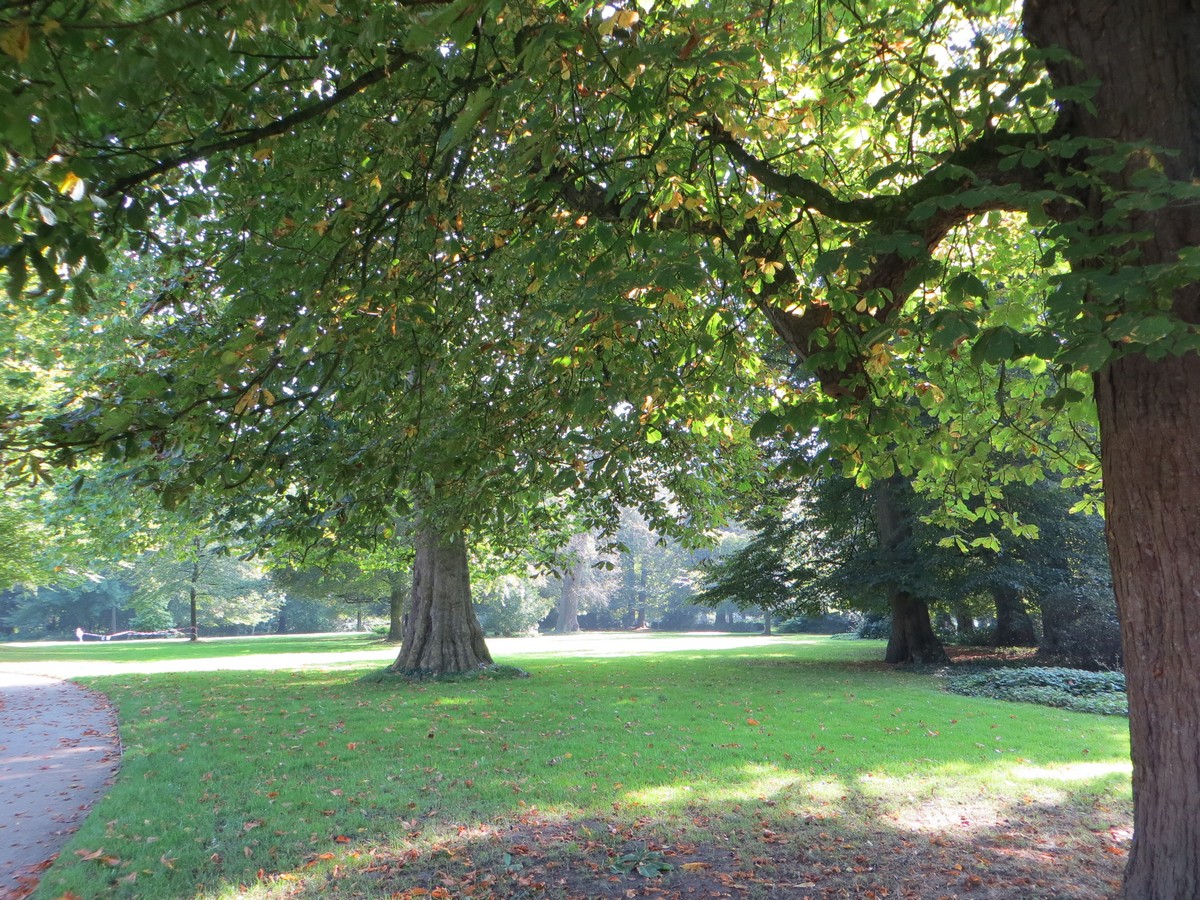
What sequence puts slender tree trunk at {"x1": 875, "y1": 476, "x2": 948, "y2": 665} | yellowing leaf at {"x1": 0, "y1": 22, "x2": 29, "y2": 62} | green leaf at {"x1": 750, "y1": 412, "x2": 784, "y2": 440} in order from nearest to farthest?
yellowing leaf at {"x1": 0, "y1": 22, "x2": 29, "y2": 62} < green leaf at {"x1": 750, "y1": 412, "x2": 784, "y2": 440} < slender tree trunk at {"x1": 875, "y1": 476, "x2": 948, "y2": 665}

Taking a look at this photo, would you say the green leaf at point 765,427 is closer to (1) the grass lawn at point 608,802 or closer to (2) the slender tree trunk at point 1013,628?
(1) the grass lawn at point 608,802

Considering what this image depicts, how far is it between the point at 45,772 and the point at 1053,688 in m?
17.0

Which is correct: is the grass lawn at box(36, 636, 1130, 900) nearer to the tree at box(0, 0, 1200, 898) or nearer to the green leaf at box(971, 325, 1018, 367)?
the tree at box(0, 0, 1200, 898)

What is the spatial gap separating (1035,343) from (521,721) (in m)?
10.5

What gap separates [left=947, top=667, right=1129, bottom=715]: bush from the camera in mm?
14539

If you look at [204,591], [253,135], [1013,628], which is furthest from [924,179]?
[204,591]

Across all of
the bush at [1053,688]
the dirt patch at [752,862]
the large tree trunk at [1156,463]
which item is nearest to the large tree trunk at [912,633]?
the bush at [1053,688]

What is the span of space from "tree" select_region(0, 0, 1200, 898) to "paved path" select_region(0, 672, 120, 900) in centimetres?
427

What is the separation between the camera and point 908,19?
22.7 feet

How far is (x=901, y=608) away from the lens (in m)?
21.7

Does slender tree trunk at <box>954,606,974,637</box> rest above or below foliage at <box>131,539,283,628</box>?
below

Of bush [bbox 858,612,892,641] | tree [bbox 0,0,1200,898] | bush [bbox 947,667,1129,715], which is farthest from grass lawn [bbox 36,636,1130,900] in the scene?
bush [bbox 858,612,892,641]

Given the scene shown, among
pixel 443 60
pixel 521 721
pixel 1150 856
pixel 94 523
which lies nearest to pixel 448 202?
pixel 443 60

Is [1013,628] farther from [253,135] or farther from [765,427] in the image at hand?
[253,135]
